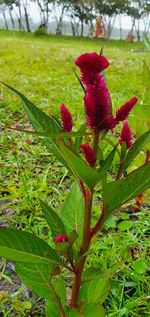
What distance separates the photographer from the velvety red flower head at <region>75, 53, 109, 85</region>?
0.69m

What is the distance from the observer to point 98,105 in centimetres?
73

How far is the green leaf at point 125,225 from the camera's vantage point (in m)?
2.13

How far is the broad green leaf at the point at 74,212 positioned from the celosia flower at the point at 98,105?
433mm

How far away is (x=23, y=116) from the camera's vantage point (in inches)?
177

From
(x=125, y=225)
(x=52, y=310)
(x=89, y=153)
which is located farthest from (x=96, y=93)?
(x=125, y=225)

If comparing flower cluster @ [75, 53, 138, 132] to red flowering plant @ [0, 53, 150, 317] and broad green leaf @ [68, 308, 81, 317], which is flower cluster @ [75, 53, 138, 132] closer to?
red flowering plant @ [0, 53, 150, 317]

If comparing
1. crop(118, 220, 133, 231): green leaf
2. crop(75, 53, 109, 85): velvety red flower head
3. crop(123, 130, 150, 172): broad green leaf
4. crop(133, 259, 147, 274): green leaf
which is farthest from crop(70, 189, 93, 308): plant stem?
crop(118, 220, 133, 231): green leaf

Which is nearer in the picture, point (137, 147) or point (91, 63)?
point (91, 63)

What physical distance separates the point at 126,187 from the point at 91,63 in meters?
0.28

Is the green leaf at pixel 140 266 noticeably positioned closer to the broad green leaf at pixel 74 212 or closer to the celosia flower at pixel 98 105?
the broad green leaf at pixel 74 212

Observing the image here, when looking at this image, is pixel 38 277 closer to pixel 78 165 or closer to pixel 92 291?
pixel 92 291

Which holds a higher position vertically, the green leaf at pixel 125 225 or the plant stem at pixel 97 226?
the plant stem at pixel 97 226

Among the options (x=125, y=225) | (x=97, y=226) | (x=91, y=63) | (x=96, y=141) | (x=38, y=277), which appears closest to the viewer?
(x=91, y=63)

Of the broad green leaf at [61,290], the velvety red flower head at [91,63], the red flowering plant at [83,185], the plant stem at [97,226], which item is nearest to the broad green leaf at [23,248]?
the red flowering plant at [83,185]
